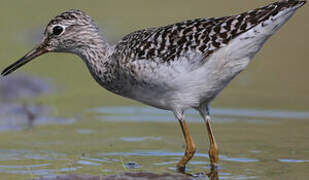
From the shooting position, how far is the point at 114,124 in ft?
37.7

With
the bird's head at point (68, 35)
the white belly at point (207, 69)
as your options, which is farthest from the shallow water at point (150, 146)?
the bird's head at point (68, 35)

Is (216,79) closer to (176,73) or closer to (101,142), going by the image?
(176,73)

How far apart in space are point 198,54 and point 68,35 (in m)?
2.01

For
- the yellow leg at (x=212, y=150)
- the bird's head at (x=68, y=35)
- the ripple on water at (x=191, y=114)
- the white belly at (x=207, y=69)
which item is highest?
the bird's head at (x=68, y=35)

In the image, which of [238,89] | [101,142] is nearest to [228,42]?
[101,142]

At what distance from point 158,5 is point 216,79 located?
1076cm

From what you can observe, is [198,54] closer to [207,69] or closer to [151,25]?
[207,69]

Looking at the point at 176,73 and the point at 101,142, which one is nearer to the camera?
the point at 176,73

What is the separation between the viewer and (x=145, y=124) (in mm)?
11531

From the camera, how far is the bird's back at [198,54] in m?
8.81

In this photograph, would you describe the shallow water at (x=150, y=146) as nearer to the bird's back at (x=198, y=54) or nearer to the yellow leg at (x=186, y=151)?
the yellow leg at (x=186, y=151)

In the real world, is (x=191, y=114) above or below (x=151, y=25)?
below

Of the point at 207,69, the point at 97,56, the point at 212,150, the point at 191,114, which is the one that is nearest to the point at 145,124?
the point at 191,114

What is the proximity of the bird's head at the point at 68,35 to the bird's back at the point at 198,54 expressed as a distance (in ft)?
3.45
